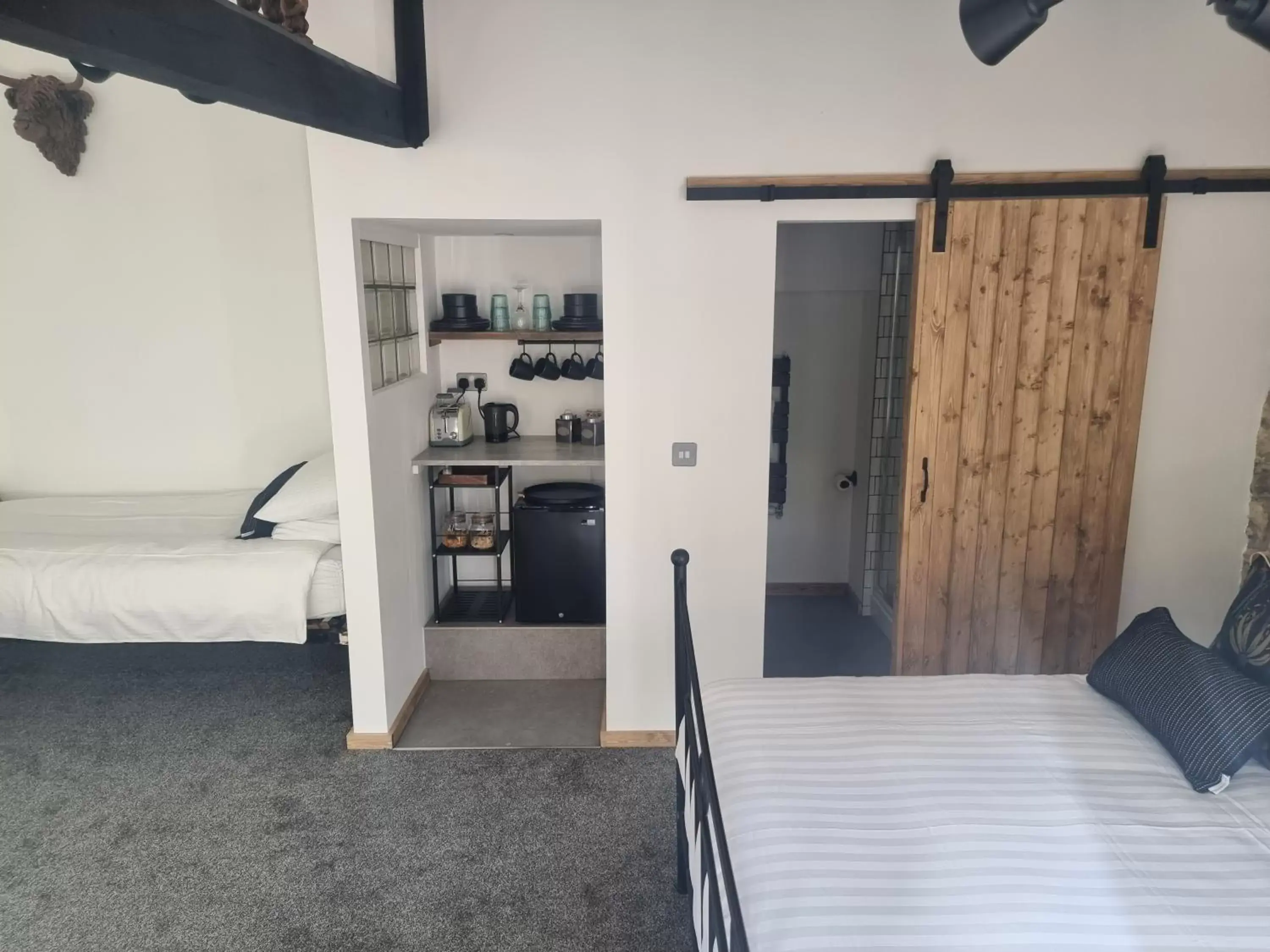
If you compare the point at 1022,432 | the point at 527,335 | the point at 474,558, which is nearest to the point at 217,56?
the point at 527,335

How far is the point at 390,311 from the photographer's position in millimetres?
3332

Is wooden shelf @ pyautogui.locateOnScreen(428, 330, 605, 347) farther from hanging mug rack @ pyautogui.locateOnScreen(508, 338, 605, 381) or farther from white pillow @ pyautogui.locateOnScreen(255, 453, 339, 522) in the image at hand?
white pillow @ pyautogui.locateOnScreen(255, 453, 339, 522)

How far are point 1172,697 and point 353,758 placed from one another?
2670mm

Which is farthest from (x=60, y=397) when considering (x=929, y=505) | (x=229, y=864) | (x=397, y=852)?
(x=929, y=505)

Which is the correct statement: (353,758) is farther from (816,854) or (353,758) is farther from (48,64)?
(48,64)

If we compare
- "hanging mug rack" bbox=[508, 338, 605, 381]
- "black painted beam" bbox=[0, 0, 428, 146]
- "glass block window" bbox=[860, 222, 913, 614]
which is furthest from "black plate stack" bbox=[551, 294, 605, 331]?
"glass block window" bbox=[860, 222, 913, 614]

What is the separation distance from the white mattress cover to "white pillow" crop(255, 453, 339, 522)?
0.26 meters

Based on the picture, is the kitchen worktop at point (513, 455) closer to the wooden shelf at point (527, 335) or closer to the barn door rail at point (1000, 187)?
the wooden shelf at point (527, 335)

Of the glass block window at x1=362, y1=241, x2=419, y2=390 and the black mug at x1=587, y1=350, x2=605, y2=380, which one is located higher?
the glass block window at x1=362, y1=241, x2=419, y2=390

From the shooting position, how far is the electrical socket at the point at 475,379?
399cm

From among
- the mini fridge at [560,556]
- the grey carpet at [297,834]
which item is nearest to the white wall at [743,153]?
the mini fridge at [560,556]

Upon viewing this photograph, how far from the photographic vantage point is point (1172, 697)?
205 centimetres

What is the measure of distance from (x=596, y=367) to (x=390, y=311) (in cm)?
96

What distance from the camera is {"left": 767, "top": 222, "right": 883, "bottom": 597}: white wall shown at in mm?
4355
